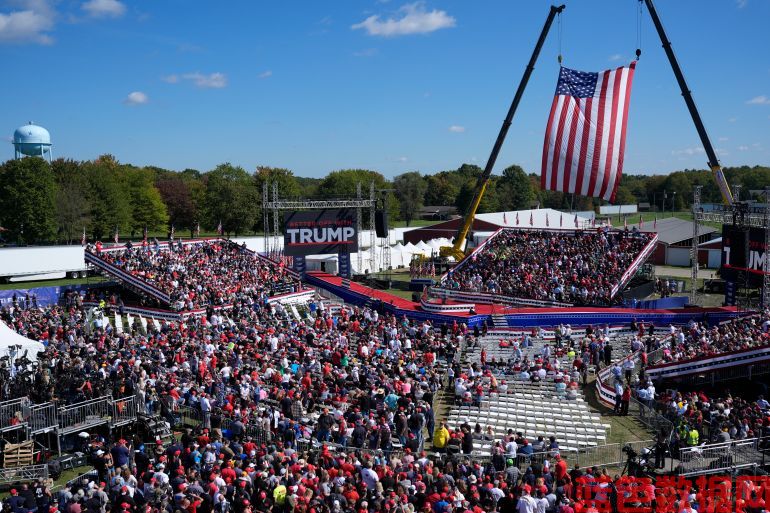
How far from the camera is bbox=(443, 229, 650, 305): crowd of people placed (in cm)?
3575

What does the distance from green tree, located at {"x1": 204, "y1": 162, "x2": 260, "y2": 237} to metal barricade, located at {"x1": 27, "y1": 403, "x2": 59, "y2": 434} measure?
57.7 m

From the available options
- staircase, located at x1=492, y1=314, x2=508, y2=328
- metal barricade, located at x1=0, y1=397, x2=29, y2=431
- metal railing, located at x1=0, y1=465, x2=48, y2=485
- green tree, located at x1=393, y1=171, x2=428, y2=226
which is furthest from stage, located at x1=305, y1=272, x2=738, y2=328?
green tree, located at x1=393, y1=171, x2=428, y2=226

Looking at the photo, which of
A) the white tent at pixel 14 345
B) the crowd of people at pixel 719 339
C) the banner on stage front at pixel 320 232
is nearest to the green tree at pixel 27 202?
the banner on stage front at pixel 320 232

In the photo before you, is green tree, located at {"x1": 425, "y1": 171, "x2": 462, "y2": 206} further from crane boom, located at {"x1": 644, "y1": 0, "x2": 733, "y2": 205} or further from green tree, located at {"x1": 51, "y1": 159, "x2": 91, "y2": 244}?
crane boom, located at {"x1": 644, "y1": 0, "x2": 733, "y2": 205}

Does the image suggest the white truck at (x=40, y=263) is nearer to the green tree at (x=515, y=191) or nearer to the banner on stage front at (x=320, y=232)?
the banner on stage front at (x=320, y=232)

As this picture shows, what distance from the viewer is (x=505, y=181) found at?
434 feet

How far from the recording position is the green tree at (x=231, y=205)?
7325 cm

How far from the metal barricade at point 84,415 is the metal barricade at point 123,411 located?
158mm

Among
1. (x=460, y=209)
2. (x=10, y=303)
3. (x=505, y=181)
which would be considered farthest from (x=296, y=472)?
(x=505, y=181)

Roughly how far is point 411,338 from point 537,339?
5.81m

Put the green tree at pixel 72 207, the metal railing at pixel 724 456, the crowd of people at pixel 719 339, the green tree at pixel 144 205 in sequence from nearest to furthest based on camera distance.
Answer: the metal railing at pixel 724 456
the crowd of people at pixel 719 339
the green tree at pixel 72 207
the green tree at pixel 144 205

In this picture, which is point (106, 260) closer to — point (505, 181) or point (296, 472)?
point (296, 472)

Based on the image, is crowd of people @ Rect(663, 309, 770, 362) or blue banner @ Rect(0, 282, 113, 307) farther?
blue banner @ Rect(0, 282, 113, 307)

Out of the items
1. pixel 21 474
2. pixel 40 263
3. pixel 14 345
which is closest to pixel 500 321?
pixel 14 345
